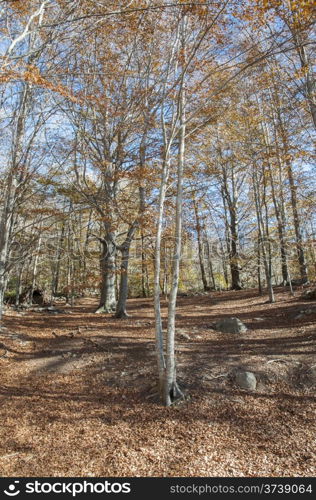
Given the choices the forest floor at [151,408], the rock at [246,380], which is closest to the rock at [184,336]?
the forest floor at [151,408]

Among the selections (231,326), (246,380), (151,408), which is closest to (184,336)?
(231,326)

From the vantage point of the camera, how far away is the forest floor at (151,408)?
148 inches

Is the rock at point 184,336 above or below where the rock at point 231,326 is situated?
below

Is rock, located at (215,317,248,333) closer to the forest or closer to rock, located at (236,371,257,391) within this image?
the forest

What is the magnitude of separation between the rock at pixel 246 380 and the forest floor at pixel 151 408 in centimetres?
11

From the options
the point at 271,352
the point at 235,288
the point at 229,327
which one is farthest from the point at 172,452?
the point at 235,288

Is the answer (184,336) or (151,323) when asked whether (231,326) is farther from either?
(151,323)

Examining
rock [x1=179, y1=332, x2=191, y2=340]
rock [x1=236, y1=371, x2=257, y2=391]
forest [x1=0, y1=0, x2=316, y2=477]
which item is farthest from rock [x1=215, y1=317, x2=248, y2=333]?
rock [x1=236, y1=371, x2=257, y2=391]

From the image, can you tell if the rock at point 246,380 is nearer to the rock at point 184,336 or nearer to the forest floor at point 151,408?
the forest floor at point 151,408

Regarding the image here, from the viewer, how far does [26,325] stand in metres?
11.1

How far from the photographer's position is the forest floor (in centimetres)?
377

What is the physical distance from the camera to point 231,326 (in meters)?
9.12

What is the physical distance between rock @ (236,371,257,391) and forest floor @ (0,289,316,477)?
11 cm
